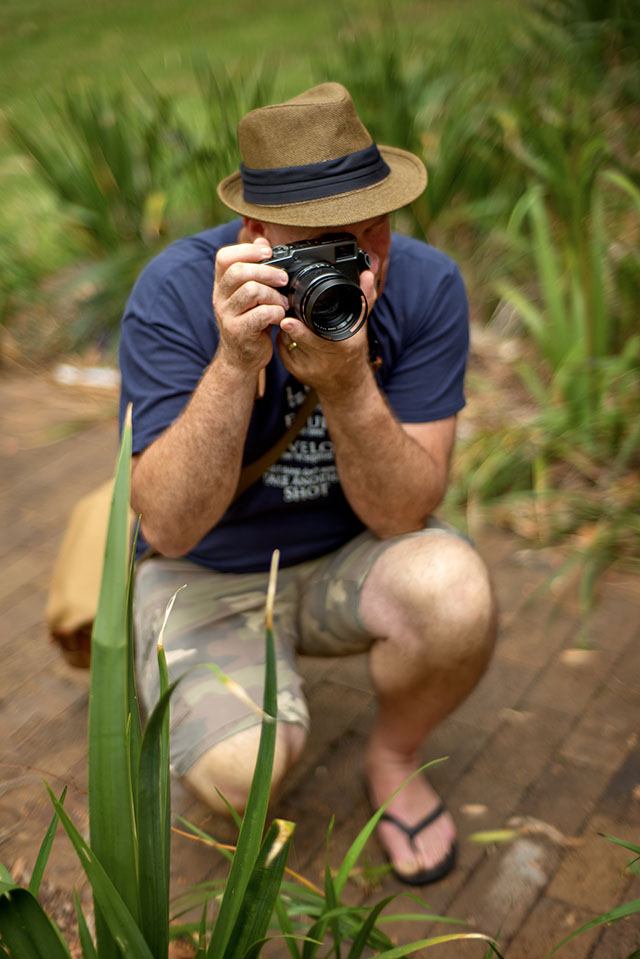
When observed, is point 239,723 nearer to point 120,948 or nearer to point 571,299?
point 120,948

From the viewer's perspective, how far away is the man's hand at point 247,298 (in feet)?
4.97

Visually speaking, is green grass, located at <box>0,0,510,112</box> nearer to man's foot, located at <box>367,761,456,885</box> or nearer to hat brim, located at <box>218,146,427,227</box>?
hat brim, located at <box>218,146,427,227</box>

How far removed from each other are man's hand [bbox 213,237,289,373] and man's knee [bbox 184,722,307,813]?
63cm

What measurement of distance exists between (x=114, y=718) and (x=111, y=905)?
0.20 metres

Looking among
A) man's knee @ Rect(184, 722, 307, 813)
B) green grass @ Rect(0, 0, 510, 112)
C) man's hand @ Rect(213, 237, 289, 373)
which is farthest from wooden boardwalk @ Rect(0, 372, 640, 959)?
green grass @ Rect(0, 0, 510, 112)

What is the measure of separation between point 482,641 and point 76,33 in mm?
9181

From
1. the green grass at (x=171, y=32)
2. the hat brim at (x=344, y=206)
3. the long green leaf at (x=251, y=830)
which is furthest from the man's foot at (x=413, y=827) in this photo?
the green grass at (x=171, y=32)

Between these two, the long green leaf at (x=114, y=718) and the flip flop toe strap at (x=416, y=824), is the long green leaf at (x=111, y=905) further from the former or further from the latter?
the flip flop toe strap at (x=416, y=824)

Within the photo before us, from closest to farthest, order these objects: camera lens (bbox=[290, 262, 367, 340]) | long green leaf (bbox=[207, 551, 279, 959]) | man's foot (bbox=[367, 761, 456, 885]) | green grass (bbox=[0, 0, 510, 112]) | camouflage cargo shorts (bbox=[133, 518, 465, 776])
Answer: long green leaf (bbox=[207, 551, 279, 959]) < camera lens (bbox=[290, 262, 367, 340]) < camouflage cargo shorts (bbox=[133, 518, 465, 776]) < man's foot (bbox=[367, 761, 456, 885]) < green grass (bbox=[0, 0, 510, 112])

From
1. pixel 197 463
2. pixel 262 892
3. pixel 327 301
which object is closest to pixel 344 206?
pixel 327 301

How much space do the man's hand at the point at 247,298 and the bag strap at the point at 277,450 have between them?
24 cm

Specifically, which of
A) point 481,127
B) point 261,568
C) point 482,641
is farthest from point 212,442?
point 481,127

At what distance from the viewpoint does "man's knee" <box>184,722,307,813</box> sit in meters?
1.64

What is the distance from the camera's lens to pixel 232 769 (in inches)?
64.6
